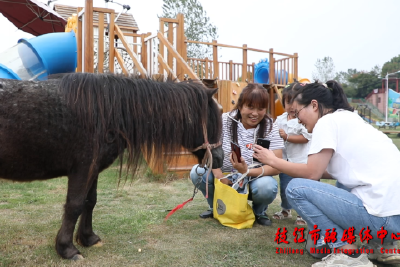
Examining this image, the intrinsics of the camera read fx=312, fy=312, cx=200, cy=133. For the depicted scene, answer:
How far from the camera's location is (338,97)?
229 centimetres

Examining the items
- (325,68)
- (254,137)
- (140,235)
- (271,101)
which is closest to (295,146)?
(254,137)

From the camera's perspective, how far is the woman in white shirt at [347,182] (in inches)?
76.4

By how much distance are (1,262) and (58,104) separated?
1.20 m

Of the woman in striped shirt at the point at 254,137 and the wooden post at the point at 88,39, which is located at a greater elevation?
the wooden post at the point at 88,39

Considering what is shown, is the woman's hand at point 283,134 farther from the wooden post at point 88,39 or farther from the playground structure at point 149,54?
the wooden post at point 88,39

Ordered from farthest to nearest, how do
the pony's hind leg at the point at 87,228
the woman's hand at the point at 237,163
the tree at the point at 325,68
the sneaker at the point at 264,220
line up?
the tree at the point at 325,68
the sneaker at the point at 264,220
the woman's hand at the point at 237,163
the pony's hind leg at the point at 87,228

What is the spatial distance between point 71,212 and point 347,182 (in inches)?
77.5

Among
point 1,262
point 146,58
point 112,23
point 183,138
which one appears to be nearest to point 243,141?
point 183,138

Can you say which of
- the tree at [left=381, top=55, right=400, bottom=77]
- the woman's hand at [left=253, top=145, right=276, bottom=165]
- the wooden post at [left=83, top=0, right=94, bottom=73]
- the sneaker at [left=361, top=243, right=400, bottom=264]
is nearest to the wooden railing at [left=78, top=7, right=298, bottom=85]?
the wooden post at [left=83, top=0, right=94, bottom=73]

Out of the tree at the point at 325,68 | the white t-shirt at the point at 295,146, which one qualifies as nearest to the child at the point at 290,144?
the white t-shirt at the point at 295,146

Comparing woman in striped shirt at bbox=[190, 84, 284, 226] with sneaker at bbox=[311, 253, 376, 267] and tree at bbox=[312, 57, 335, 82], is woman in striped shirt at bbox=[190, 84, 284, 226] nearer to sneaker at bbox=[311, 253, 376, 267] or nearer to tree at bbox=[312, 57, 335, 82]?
sneaker at bbox=[311, 253, 376, 267]

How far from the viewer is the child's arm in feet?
10.9

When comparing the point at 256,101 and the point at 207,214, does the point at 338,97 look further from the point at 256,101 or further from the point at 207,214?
the point at 207,214

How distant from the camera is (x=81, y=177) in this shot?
7.55ft
